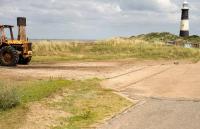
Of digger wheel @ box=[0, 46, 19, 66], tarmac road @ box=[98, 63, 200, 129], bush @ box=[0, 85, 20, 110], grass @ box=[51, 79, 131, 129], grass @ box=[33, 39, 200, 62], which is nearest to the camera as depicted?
tarmac road @ box=[98, 63, 200, 129]

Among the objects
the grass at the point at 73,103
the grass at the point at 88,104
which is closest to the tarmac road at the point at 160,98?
the grass at the point at 88,104

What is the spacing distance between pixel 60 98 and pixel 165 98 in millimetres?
3877

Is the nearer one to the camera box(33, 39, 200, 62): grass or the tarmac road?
the tarmac road

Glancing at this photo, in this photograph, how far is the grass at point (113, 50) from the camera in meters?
43.7

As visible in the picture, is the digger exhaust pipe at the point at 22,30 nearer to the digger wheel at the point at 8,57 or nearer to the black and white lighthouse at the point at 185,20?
the digger wheel at the point at 8,57

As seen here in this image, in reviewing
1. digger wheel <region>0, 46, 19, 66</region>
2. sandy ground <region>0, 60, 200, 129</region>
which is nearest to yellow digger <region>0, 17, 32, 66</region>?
digger wheel <region>0, 46, 19, 66</region>

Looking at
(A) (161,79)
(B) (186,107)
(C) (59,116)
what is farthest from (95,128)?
(A) (161,79)

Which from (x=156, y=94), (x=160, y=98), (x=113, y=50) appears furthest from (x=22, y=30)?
(x=113, y=50)

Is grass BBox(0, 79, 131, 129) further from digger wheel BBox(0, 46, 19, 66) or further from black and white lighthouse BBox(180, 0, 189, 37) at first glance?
black and white lighthouse BBox(180, 0, 189, 37)

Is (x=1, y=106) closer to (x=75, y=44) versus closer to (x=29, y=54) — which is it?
(x=29, y=54)

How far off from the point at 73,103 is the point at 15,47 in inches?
663

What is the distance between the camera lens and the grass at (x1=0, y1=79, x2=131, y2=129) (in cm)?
1348

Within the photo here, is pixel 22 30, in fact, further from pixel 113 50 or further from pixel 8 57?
pixel 113 50

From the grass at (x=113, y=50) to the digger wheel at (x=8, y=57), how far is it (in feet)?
37.3
